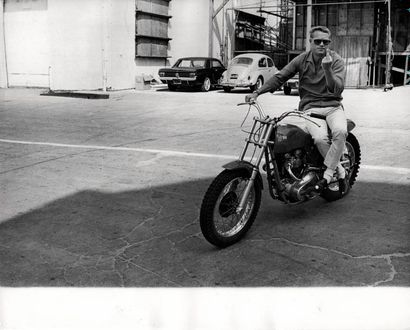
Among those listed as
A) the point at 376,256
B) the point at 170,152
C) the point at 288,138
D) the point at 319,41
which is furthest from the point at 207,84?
the point at 376,256

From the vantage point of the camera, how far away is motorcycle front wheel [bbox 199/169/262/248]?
13.4 ft

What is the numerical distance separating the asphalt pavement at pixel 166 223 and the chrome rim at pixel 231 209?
0.15 m

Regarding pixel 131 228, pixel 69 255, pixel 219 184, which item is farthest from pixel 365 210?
pixel 69 255

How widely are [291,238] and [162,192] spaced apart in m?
1.91

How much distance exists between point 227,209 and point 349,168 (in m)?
1.99

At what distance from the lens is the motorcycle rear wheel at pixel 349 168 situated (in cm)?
551

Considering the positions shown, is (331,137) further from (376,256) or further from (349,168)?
(376,256)

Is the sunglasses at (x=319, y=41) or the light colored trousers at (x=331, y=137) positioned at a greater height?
the sunglasses at (x=319, y=41)

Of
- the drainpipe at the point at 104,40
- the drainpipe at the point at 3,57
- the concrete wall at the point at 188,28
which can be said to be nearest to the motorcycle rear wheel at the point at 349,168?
the drainpipe at the point at 104,40

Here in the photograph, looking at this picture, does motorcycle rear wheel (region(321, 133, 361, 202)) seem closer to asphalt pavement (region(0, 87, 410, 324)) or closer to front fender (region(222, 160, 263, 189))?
asphalt pavement (region(0, 87, 410, 324))

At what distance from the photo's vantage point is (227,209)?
14.1ft

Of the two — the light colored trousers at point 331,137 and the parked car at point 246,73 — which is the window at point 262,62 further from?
the light colored trousers at point 331,137

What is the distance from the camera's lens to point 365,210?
208 inches
